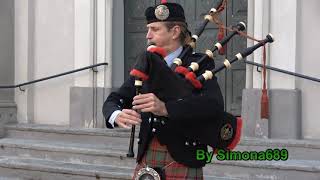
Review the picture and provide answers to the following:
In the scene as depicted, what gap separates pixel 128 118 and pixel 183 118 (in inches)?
11.0

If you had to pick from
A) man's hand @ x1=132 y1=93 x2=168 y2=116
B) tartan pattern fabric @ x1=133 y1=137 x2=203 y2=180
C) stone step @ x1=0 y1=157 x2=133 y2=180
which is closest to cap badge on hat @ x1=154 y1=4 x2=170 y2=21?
man's hand @ x1=132 y1=93 x2=168 y2=116

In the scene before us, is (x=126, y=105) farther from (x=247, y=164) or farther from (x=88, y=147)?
(x=88, y=147)

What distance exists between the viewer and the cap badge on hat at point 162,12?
2.86 metres

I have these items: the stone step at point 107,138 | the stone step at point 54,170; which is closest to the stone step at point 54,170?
the stone step at point 54,170

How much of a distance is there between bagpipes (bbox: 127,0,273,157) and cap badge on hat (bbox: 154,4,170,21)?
20 centimetres

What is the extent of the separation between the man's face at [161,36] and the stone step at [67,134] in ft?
13.6

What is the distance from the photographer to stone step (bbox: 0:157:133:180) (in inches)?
246

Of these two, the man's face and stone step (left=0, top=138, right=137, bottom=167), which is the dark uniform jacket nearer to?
the man's face

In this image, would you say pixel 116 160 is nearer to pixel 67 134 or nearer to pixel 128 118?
pixel 67 134

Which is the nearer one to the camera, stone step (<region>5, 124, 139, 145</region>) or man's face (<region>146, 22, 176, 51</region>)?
man's face (<region>146, 22, 176, 51</region>)

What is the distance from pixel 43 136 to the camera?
7.59m

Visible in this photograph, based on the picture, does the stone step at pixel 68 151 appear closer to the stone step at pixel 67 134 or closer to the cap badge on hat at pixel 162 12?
the stone step at pixel 67 134

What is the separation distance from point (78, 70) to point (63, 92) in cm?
65

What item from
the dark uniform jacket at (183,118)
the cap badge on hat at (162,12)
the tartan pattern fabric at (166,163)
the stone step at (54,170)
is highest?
the cap badge on hat at (162,12)
